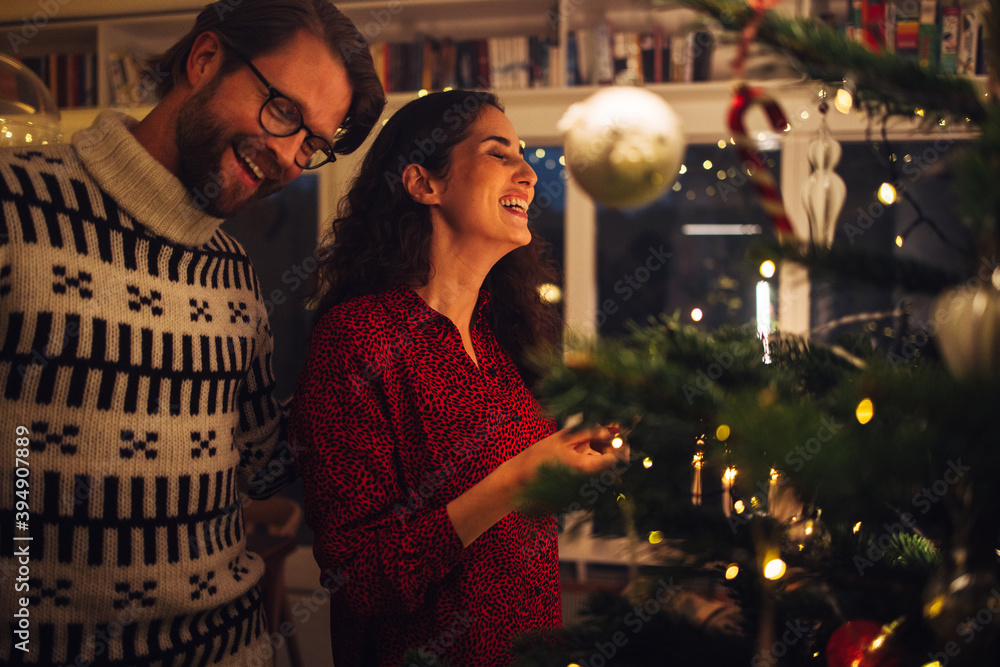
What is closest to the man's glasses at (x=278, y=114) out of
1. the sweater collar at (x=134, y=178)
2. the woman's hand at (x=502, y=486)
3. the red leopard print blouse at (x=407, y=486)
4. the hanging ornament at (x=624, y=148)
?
the sweater collar at (x=134, y=178)

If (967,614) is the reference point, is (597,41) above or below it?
above

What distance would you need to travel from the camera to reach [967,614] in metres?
0.31

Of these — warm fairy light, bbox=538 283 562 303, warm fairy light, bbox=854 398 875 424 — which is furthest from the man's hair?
warm fairy light, bbox=854 398 875 424

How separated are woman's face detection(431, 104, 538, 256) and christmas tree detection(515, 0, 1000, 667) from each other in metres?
0.69

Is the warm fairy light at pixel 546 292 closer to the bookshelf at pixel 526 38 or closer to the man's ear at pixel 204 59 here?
the man's ear at pixel 204 59

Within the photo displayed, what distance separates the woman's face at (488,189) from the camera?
114cm

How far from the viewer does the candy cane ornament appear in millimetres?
373

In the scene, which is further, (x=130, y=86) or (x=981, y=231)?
(x=130, y=86)

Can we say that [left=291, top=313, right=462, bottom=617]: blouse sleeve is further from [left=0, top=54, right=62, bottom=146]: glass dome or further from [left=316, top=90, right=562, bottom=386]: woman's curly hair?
[left=0, top=54, right=62, bottom=146]: glass dome

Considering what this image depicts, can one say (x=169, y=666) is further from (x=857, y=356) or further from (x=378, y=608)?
(x=857, y=356)

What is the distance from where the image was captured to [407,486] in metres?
1.01

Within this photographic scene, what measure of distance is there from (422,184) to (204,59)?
406mm

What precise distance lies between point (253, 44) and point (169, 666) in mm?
943

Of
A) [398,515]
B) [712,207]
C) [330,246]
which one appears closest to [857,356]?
[398,515]
